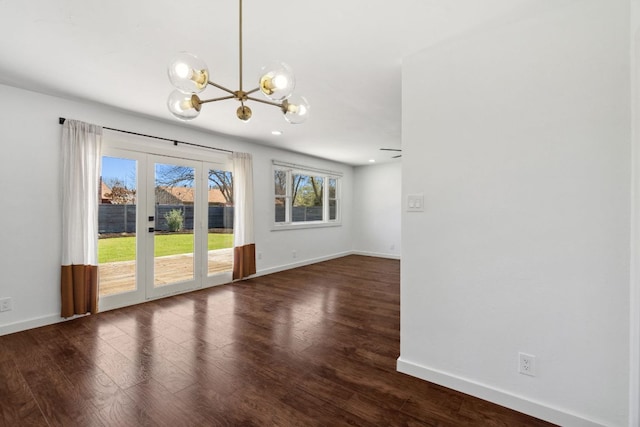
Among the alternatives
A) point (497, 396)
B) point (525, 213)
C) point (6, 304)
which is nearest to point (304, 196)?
point (6, 304)

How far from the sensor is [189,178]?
4344 millimetres

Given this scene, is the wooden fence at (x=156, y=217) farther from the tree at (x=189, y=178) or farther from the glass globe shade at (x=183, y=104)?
the glass globe shade at (x=183, y=104)

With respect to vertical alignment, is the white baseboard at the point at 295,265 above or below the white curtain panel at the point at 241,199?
below

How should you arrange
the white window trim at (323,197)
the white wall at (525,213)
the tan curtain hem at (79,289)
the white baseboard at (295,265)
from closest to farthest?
1. the white wall at (525,213)
2. the tan curtain hem at (79,289)
3. the white baseboard at (295,265)
4. the white window trim at (323,197)

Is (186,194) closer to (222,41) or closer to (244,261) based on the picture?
(244,261)

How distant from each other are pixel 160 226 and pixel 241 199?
1.35 metres

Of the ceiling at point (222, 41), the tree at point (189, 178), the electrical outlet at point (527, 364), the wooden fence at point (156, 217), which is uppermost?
the ceiling at point (222, 41)

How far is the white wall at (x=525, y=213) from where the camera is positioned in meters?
1.54

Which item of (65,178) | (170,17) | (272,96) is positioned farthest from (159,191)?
(272,96)

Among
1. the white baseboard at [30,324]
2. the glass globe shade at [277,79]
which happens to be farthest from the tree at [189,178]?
the glass globe shade at [277,79]

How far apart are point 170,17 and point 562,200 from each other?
2.68m

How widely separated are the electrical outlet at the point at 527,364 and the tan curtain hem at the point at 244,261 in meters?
4.13

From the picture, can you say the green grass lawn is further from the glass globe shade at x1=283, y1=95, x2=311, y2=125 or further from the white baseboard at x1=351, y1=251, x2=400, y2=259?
the white baseboard at x1=351, y1=251, x2=400, y2=259

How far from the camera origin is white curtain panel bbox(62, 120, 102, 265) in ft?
10.3
